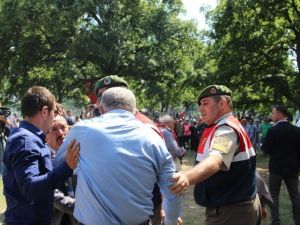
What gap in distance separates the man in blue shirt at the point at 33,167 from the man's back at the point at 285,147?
500cm

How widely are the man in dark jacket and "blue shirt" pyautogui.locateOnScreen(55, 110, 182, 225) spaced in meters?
Result: 4.89

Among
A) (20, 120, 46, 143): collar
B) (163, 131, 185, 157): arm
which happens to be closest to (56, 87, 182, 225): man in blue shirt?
(20, 120, 46, 143): collar

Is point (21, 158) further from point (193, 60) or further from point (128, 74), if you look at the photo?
point (193, 60)

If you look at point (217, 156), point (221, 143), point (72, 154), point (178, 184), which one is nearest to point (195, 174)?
point (178, 184)

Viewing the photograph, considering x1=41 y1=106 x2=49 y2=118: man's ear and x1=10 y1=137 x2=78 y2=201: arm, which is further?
x1=41 y1=106 x2=49 y2=118: man's ear

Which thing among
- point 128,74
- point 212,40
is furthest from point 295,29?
point 128,74

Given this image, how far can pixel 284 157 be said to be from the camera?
7.24 metres

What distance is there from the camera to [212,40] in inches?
978

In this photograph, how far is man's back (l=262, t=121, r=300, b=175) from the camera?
722cm

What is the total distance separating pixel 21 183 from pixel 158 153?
33.2 inches

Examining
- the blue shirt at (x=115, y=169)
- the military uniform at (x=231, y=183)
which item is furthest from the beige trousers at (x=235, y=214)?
the blue shirt at (x=115, y=169)

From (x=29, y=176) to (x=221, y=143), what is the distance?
1.47 metres

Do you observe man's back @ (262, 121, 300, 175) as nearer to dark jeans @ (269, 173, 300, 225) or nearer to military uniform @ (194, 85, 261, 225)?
dark jeans @ (269, 173, 300, 225)

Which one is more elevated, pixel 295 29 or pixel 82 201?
pixel 295 29
